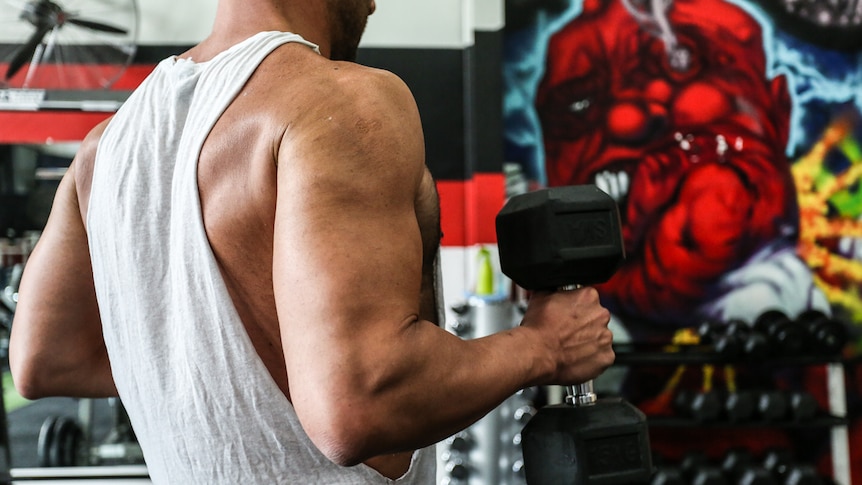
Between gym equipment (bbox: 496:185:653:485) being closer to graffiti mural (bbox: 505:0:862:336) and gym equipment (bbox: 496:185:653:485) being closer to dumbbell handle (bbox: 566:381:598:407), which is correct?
dumbbell handle (bbox: 566:381:598:407)

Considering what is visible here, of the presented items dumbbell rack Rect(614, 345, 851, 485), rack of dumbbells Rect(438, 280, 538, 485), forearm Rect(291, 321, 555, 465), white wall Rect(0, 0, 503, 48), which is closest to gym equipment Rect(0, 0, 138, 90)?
white wall Rect(0, 0, 503, 48)

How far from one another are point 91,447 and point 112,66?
5.32 feet

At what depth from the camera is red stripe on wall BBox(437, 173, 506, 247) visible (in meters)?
3.23

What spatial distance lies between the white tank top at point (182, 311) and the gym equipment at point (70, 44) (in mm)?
2620

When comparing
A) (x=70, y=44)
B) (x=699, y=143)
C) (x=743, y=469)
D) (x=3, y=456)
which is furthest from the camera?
(x=699, y=143)

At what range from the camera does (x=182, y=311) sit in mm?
747

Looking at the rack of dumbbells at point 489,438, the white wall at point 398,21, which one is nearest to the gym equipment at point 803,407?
the rack of dumbbells at point 489,438

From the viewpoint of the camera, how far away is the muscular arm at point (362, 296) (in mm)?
620

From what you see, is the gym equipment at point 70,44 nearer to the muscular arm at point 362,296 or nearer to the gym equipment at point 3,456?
the gym equipment at point 3,456

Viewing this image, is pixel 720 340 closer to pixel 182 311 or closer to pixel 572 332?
pixel 572 332

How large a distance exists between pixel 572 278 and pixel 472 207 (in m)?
2.38

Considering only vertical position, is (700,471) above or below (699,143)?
below

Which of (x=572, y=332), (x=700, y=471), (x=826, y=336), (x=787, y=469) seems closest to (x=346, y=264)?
(x=572, y=332)

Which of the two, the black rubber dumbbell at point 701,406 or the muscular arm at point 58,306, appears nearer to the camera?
the muscular arm at point 58,306
